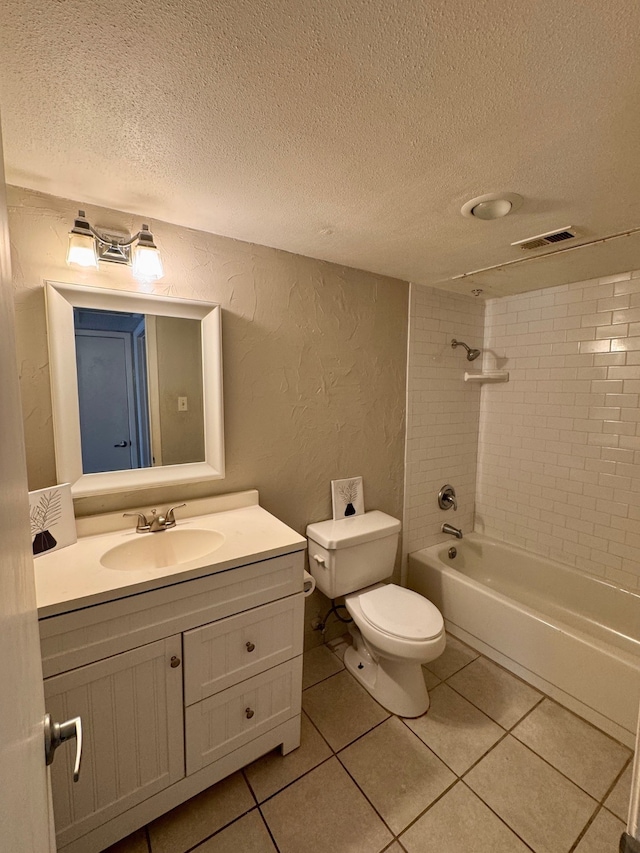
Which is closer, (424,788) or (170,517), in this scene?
(424,788)

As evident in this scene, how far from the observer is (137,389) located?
1472 millimetres

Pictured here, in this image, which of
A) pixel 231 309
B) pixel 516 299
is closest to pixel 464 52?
pixel 231 309

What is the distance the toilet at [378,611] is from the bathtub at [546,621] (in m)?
0.46

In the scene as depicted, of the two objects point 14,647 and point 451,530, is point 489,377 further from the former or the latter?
point 14,647

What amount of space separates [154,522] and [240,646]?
0.57 m

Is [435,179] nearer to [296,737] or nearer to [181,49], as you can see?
[181,49]

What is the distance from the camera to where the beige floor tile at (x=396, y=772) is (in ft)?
4.20

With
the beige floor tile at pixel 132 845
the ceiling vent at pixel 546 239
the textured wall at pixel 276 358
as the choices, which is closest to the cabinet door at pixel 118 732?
the beige floor tile at pixel 132 845

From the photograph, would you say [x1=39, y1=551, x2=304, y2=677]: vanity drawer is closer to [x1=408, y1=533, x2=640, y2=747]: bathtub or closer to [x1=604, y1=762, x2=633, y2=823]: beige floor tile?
[x1=408, y1=533, x2=640, y2=747]: bathtub

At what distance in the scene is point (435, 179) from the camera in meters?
1.15

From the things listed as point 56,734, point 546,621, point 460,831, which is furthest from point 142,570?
point 546,621

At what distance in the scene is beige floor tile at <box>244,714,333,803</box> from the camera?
1343mm

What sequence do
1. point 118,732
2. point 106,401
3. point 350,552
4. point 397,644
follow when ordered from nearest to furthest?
point 118,732
point 106,401
point 397,644
point 350,552

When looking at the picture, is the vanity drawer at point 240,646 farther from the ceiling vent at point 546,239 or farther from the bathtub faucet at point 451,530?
the ceiling vent at point 546,239
